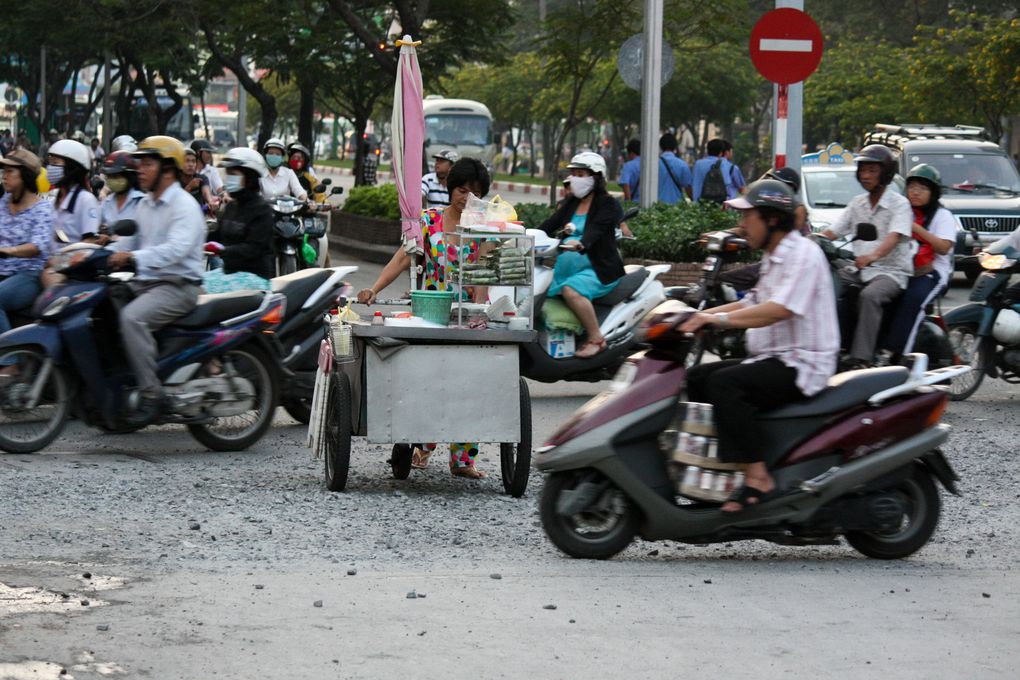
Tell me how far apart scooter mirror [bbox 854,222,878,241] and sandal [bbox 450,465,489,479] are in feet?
9.08

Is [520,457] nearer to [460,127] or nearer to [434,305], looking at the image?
[434,305]

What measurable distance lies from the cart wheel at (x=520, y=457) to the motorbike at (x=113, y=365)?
5.90 ft

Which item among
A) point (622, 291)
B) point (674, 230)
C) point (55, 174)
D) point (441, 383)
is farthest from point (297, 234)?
point (441, 383)

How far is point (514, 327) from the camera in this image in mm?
8125

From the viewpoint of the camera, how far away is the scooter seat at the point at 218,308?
30.5 ft

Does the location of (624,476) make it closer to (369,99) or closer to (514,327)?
(514,327)

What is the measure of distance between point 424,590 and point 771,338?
5.81ft

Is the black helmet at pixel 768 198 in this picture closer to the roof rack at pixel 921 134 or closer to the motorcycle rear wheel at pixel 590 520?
the motorcycle rear wheel at pixel 590 520

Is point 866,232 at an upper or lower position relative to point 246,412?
upper

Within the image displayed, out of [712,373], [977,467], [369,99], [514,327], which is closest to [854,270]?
[977,467]

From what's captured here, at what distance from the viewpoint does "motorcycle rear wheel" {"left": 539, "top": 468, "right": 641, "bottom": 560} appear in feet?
21.9

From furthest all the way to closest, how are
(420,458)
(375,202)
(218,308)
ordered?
(375,202) → (218,308) → (420,458)

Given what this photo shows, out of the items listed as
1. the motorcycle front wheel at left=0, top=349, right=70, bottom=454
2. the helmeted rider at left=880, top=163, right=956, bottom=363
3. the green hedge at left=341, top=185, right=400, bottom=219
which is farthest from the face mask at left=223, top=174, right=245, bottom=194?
the green hedge at left=341, top=185, right=400, bottom=219

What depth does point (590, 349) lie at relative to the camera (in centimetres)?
1135
